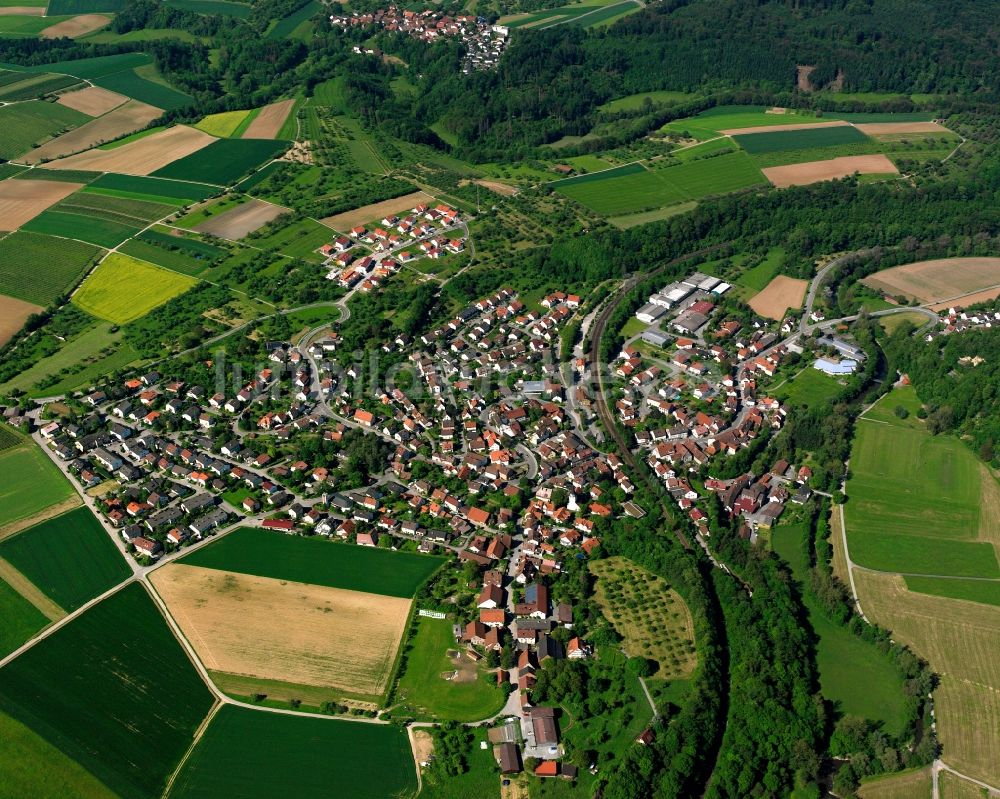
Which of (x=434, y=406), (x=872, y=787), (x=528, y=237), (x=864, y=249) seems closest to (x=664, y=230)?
(x=528, y=237)

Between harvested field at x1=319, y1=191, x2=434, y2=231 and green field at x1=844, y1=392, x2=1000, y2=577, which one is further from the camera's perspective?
harvested field at x1=319, y1=191, x2=434, y2=231

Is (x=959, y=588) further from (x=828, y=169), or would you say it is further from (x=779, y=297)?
(x=828, y=169)

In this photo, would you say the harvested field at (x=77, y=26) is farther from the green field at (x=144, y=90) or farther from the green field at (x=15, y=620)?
the green field at (x=15, y=620)

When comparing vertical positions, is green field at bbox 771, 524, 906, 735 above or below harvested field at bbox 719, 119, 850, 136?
below

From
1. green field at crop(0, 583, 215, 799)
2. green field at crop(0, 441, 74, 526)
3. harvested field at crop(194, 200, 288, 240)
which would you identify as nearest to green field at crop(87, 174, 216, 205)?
harvested field at crop(194, 200, 288, 240)

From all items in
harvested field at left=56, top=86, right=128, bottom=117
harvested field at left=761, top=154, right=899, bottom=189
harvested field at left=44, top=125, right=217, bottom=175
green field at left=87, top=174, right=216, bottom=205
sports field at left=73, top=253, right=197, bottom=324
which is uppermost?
harvested field at left=56, top=86, right=128, bottom=117

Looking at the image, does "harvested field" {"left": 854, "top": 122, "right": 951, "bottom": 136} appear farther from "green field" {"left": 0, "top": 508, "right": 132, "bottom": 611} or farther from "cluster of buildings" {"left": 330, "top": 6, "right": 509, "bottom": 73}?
"green field" {"left": 0, "top": 508, "right": 132, "bottom": 611}

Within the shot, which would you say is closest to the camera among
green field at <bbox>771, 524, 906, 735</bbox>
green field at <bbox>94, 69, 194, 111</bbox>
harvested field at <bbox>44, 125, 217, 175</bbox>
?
green field at <bbox>771, 524, 906, 735</bbox>

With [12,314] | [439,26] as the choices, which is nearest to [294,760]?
[12,314]

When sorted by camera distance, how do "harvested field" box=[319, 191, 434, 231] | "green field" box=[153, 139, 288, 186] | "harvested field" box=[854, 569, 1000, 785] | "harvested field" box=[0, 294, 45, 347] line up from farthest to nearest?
"green field" box=[153, 139, 288, 186] → "harvested field" box=[319, 191, 434, 231] → "harvested field" box=[0, 294, 45, 347] → "harvested field" box=[854, 569, 1000, 785]
